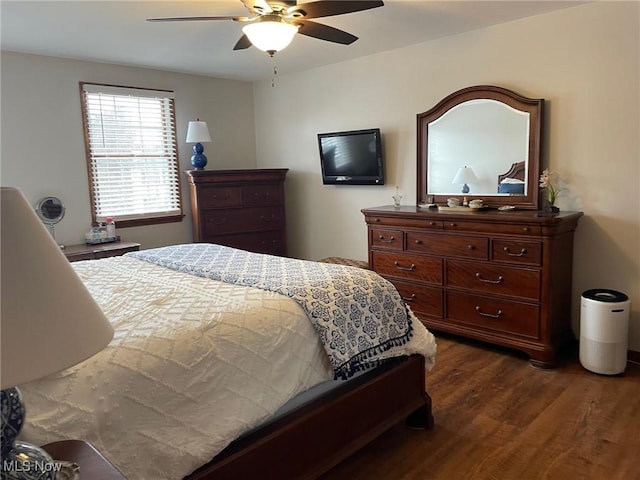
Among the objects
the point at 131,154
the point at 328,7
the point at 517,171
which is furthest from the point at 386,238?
the point at 131,154

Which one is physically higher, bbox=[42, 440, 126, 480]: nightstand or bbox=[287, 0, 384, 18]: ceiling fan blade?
bbox=[287, 0, 384, 18]: ceiling fan blade

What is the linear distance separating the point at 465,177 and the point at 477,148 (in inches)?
9.7

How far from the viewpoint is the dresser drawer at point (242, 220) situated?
483cm

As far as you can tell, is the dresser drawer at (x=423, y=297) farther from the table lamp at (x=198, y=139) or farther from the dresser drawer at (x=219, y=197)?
the table lamp at (x=198, y=139)

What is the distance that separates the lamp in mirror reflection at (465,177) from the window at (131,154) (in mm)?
2865

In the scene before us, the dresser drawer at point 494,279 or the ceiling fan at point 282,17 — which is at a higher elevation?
the ceiling fan at point 282,17

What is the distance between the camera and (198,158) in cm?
492

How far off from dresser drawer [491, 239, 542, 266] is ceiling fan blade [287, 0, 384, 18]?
175 centimetres

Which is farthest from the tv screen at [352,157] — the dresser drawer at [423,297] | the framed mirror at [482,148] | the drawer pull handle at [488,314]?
the drawer pull handle at [488,314]

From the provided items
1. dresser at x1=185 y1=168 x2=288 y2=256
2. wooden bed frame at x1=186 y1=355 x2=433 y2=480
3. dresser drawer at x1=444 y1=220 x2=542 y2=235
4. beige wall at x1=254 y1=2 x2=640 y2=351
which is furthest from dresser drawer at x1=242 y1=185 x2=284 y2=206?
wooden bed frame at x1=186 y1=355 x2=433 y2=480

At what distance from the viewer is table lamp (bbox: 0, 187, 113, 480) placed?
713mm

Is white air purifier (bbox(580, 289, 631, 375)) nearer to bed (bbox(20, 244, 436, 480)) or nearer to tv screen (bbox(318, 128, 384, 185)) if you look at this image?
bed (bbox(20, 244, 436, 480))

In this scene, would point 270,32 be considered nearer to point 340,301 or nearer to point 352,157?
point 340,301

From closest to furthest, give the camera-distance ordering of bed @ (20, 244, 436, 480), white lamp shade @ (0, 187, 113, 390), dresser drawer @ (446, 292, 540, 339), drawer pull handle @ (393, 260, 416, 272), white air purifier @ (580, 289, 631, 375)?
1. white lamp shade @ (0, 187, 113, 390)
2. bed @ (20, 244, 436, 480)
3. white air purifier @ (580, 289, 631, 375)
4. dresser drawer @ (446, 292, 540, 339)
5. drawer pull handle @ (393, 260, 416, 272)
